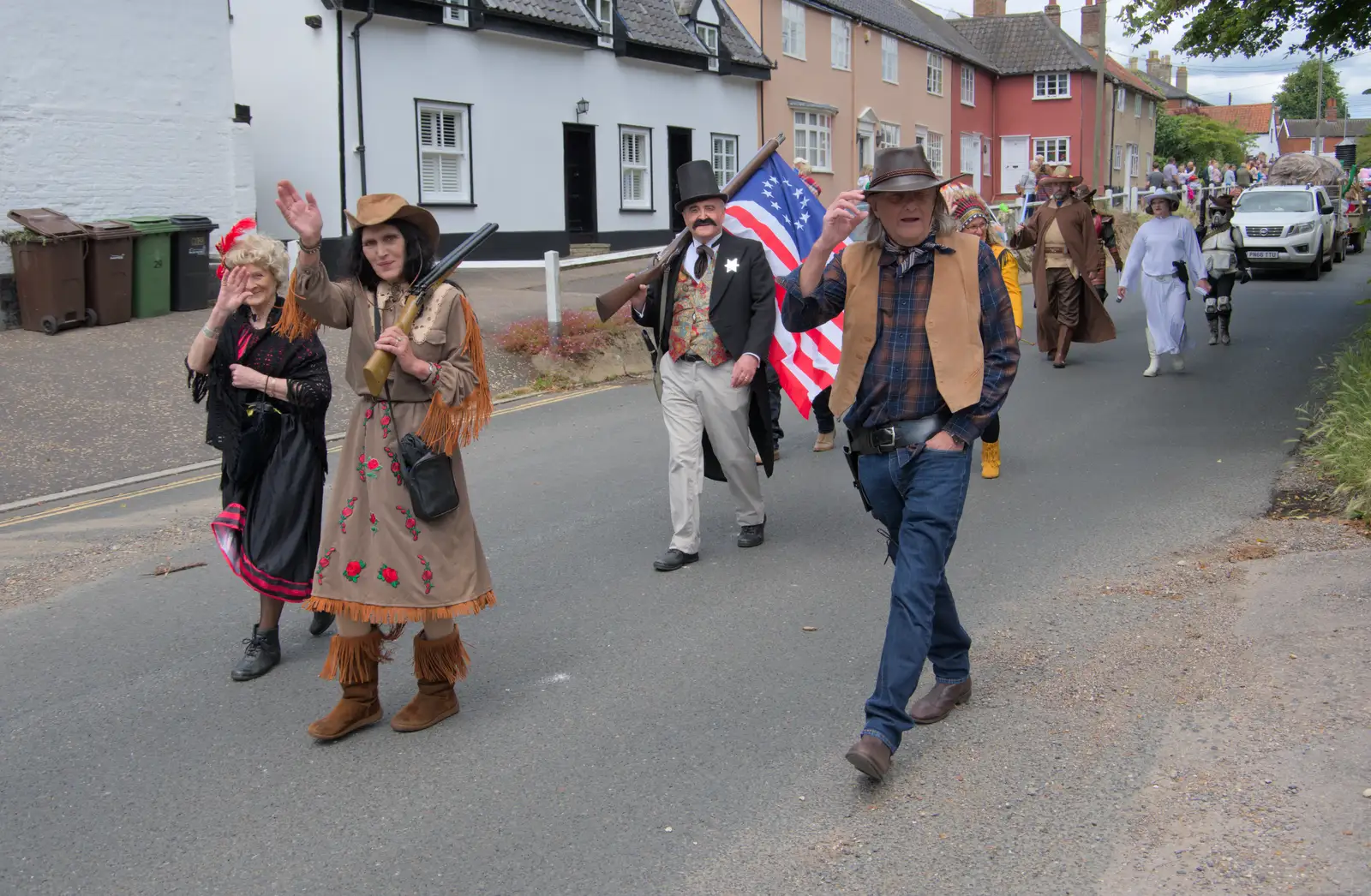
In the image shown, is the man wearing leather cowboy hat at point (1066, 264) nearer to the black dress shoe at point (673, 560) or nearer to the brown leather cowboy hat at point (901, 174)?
the black dress shoe at point (673, 560)

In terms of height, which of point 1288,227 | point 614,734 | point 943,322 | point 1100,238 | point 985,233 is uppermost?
point 1288,227

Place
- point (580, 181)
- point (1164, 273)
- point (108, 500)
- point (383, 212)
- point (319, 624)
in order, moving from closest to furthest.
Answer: point (383, 212) → point (319, 624) → point (108, 500) → point (1164, 273) → point (580, 181)

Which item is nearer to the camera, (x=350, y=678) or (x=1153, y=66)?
(x=350, y=678)

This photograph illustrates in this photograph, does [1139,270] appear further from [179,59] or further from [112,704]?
[179,59]

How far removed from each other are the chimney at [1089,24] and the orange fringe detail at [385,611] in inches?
2312

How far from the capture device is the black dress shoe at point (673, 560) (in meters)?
6.64

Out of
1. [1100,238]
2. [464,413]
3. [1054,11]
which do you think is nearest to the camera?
[464,413]

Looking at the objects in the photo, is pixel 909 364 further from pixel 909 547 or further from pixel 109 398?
pixel 109 398

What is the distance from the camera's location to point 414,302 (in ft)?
14.5

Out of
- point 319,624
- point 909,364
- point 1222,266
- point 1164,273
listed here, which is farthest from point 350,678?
point 1222,266

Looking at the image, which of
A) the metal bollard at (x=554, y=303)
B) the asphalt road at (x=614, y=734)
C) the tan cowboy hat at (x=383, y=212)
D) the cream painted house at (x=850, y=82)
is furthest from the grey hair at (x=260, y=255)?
the cream painted house at (x=850, y=82)

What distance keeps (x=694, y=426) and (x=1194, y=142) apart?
217 feet

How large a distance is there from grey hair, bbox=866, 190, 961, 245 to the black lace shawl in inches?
90.4

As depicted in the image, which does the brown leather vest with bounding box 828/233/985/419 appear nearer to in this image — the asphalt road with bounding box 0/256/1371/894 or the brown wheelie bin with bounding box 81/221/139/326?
the asphalt road with bounding box 0/256/1371/894
